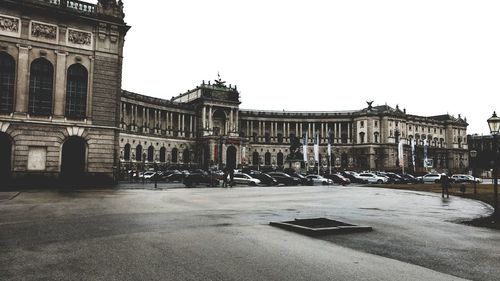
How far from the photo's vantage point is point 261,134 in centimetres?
13412

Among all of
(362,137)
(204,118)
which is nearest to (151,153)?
(204,118)

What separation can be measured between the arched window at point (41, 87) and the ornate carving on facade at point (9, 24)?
3.14 meters

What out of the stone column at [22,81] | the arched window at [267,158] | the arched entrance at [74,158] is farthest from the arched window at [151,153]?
the stone column at [22,81]

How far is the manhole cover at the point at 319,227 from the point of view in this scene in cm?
1284

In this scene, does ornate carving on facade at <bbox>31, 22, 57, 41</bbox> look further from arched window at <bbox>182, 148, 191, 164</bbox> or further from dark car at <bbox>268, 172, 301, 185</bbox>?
arched window at <bbox>182, 148, 191, 164</bbox>

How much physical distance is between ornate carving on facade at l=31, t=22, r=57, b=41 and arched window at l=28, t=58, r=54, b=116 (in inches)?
84.2

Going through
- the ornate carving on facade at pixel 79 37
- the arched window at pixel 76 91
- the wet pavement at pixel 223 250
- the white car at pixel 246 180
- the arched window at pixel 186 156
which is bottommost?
the wet pavement at pixel 223 250

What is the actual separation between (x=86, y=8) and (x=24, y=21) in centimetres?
591

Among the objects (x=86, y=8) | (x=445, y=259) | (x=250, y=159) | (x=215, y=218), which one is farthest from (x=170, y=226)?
(x=250, y=159)

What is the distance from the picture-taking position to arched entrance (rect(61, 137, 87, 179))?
39500 millimetres

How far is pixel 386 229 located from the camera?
572 inches

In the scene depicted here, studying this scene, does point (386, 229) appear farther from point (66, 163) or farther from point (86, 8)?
point (86, 8)

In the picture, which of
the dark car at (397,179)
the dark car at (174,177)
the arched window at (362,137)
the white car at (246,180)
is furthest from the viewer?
the arched window at (362,137)

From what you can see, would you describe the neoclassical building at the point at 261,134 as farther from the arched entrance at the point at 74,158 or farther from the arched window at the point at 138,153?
the arched entrance at the point at 74,158
